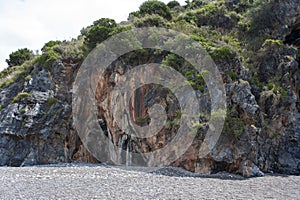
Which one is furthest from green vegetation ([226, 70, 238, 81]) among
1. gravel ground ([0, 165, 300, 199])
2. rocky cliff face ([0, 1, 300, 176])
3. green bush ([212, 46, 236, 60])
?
gravel ground ([0, 165, 300, 199])

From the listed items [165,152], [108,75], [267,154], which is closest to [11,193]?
[165,152]

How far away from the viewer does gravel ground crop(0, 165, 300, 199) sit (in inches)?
498

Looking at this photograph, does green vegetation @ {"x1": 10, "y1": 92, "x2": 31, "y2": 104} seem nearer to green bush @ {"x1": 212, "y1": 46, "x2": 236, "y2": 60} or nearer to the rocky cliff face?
the rocky cliff face

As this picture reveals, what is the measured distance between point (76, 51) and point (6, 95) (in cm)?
703

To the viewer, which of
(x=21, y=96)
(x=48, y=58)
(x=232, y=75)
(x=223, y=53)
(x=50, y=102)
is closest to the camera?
(x=232, y=75)

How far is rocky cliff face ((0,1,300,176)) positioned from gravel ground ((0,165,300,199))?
9.04 feet

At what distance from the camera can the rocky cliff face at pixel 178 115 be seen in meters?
19.2

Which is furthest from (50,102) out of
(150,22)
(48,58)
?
(150,22)

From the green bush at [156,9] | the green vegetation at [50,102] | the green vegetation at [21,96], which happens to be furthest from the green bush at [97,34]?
the green bush at [156,9]

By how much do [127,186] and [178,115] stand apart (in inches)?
306

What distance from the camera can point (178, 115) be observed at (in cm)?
2069

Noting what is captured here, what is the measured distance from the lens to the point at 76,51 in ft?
89.1

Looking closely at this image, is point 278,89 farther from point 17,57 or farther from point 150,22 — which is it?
point 17,57

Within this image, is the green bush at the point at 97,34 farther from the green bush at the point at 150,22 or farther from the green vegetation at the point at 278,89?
the green vegetation at the point at 278,89
